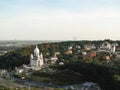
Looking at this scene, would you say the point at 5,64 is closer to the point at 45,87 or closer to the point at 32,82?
the point at 32,82

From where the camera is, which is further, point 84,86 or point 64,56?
point 64,56

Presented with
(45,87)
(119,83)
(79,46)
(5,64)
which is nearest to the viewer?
(119,83)

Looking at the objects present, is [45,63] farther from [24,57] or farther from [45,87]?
[45,87]

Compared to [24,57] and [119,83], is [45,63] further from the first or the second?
[119,83]

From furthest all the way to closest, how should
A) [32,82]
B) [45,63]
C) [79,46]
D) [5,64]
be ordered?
1. [79,46]
2. [5,64]
3. [45,63]
4. [32,82]

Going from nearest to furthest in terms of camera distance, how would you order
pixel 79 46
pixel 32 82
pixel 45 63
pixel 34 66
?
pixel 32 82 < pixel 34 66 < pixel 45 63 < pixel 79 46

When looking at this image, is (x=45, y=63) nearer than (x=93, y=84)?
No

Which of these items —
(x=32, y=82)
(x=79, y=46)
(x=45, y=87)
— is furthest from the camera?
(x=79, y=46)

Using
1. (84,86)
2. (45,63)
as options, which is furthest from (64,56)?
(84,86)

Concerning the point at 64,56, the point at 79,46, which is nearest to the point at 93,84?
the point at 64,56
